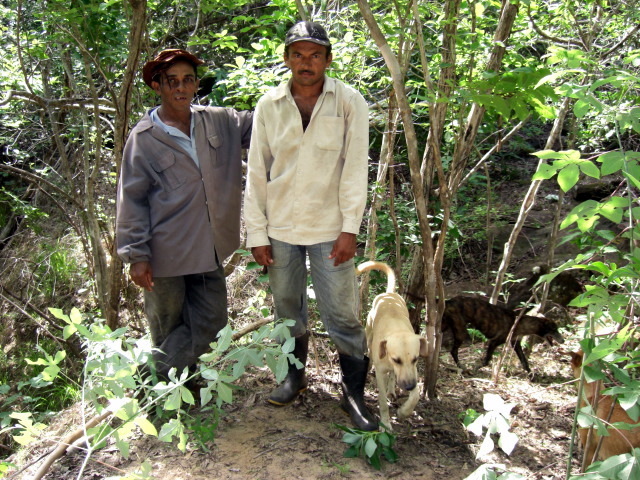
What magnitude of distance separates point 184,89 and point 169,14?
4.54m

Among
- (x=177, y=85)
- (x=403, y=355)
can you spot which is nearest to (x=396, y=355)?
(x=403, y=355)

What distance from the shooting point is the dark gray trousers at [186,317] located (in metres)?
3.76

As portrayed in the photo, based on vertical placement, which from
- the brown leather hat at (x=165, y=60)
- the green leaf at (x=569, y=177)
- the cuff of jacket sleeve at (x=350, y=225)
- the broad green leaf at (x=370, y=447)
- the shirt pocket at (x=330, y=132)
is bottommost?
the broad green leaf at (x=370, y=447)

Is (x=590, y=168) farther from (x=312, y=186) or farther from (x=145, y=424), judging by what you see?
(x=145, y=424)

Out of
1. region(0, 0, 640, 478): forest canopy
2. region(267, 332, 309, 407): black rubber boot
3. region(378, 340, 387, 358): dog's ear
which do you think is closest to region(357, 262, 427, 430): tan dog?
region(378, 340, 387, 358): dog's ear

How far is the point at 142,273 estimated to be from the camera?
351cm

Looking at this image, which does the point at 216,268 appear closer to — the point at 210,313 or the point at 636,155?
the point at 210,313

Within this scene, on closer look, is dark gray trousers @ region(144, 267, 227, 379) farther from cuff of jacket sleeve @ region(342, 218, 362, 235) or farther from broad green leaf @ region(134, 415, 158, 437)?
broad green leaf @ region(134, 415, 158, 437)

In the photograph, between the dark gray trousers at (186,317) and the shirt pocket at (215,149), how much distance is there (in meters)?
0.71

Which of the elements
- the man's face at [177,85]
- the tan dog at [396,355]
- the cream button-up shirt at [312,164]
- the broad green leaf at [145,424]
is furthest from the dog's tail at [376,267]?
the broad green leaf at [145,424]

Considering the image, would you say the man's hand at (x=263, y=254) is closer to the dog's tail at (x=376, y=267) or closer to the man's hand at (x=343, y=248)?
the man's hand at (x=343, y=248)

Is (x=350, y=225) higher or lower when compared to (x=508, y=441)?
higher

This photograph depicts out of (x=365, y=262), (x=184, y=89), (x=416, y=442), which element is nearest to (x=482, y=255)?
(x=365, y=262)

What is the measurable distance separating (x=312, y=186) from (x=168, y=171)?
94 cm
